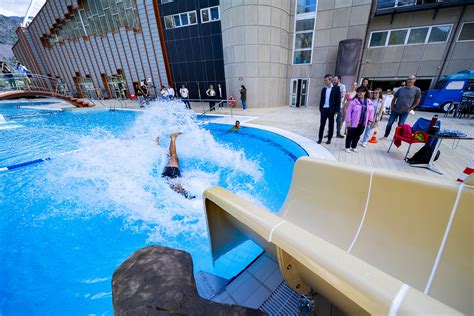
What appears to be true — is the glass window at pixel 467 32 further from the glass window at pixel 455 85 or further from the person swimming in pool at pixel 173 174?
the person swimming in pool at pixel 173 174

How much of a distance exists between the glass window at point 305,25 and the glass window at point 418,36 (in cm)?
580

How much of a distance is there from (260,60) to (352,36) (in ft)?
19.1

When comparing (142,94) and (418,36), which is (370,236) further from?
(142,94)

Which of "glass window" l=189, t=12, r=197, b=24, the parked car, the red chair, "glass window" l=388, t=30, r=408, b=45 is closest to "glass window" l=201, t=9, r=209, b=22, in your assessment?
"glass window" l=189, t=12, r=197, b=24

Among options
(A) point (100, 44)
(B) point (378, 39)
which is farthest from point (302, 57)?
(A) point (100, 44)

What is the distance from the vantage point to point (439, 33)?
10.9m

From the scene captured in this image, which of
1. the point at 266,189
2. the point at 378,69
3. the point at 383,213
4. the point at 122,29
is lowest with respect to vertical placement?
the point at 266,189

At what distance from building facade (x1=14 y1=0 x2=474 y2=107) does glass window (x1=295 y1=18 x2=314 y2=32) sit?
6 cm

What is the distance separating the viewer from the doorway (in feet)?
45.2

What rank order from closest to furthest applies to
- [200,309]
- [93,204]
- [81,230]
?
1. [200,309]
2. [81,230]
3. [93,204]

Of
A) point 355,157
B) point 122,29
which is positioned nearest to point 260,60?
point 355,157

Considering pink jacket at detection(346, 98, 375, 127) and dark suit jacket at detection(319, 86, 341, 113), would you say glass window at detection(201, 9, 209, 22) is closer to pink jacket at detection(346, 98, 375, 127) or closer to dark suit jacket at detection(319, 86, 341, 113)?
dark suit jacket at detection(319, 86, 341, 113)

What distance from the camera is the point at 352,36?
1166 centimetres

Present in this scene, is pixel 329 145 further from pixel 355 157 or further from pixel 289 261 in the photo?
pixel 289 261
